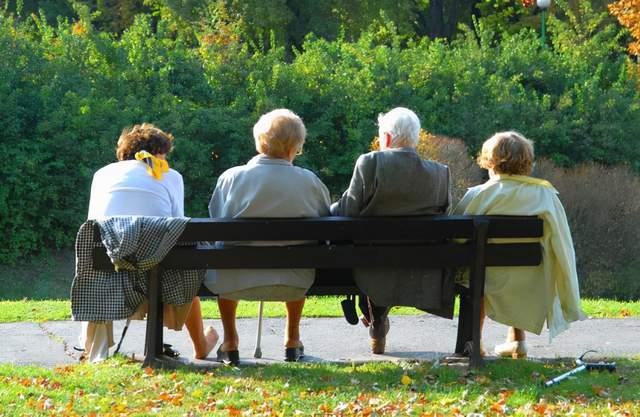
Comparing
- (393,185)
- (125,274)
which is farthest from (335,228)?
(125,274)

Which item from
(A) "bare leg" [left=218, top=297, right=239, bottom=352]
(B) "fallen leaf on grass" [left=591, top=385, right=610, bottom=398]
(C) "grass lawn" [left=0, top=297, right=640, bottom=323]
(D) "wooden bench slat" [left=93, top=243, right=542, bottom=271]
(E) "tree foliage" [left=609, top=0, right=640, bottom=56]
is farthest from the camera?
(E) "tree foliage" [left=609, top=0, right=640, bottom=56]

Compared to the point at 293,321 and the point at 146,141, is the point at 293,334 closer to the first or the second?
the point at 293,321

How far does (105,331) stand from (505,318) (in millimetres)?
2424

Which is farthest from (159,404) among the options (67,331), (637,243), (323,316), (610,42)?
(610,42)

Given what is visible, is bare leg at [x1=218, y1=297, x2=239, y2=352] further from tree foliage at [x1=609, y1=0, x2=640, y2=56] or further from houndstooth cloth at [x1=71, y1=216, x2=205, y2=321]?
tree foliage at [x1=609, y1=0, x2=640, y2=56]

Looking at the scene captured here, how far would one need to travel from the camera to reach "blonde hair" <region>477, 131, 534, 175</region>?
7.16 metres

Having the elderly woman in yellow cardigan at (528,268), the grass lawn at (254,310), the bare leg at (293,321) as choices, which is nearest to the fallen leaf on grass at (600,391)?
the elderly woman in yellow cardigan at (528,268)

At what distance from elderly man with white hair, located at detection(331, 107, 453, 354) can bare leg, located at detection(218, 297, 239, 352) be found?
2.62ft

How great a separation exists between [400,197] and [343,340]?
162 cm

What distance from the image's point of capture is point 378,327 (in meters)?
7.57

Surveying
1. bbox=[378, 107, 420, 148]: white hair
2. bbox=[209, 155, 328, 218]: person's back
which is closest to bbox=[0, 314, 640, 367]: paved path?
bbox=[209, 155, 328, 218]: person's back

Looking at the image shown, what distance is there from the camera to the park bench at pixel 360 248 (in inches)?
265

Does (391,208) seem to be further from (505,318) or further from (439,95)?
(439,95)

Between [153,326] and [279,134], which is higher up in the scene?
[279,134]
